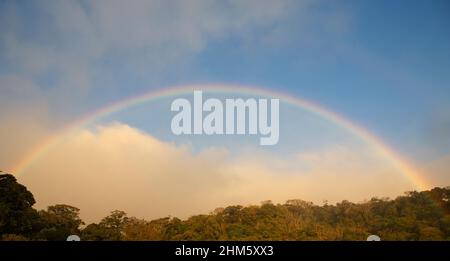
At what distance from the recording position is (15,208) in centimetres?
2122

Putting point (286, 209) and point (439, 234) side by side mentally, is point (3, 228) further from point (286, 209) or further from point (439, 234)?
point (439, 234)

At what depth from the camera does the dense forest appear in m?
20.8

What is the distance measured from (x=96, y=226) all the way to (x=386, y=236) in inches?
539

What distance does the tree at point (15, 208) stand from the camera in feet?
65.2

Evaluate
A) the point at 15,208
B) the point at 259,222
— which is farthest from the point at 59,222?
the point at 259,222

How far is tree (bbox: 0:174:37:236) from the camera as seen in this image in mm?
19859

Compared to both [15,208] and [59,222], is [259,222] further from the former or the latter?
[15,208]

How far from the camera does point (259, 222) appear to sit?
22.2 m

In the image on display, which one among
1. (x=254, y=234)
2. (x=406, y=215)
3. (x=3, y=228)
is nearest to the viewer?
(x=3, y=228)

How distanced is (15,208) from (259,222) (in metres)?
11.5

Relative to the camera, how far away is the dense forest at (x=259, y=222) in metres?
20.8

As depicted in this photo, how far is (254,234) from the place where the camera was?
21.2 m
